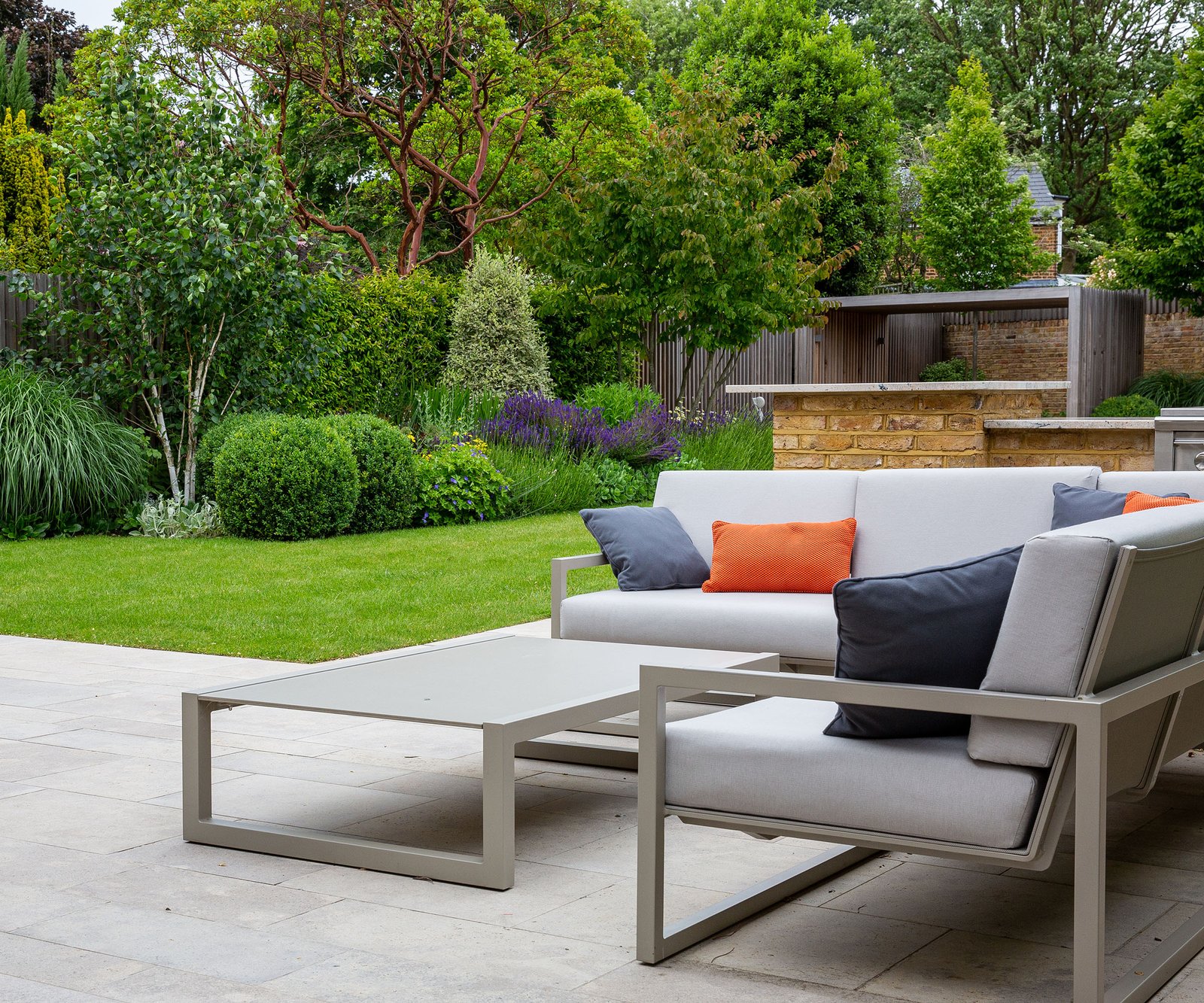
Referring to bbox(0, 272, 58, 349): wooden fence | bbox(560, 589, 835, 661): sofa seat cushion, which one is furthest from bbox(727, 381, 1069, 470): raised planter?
bbox(0, 272, 58, 349): wooden fence

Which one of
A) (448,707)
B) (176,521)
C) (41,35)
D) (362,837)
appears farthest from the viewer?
(41,35)

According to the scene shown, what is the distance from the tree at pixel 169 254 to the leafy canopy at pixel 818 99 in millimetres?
13751

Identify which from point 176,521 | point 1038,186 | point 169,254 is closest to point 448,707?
point 176,521

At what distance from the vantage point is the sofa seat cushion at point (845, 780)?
8.01 feet

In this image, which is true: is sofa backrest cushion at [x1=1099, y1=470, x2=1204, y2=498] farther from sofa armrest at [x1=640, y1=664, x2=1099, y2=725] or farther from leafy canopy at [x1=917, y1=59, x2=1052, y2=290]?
leafy canopy at [x1=917, y1=59, x2=1052, y2=290]

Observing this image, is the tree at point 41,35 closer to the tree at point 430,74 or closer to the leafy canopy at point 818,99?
the tree at point 430,74

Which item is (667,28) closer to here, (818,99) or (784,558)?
(818,99)

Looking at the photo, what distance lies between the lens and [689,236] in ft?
44.9

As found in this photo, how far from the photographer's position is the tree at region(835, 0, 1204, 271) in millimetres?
30062

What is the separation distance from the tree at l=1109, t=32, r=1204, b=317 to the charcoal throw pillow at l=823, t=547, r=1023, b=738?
18.6 m

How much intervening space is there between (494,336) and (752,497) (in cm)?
866

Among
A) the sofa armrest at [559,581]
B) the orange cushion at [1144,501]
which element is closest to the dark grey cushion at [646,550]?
the sofa armrest at [559,581]

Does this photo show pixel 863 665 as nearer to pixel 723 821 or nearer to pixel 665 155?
pixel 723 821

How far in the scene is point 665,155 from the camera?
46.4 feet
